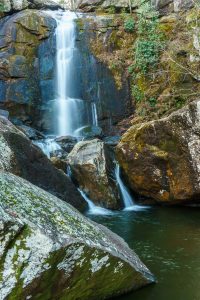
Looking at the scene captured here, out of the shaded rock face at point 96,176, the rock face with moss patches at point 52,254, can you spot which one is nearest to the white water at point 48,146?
the shaded rock face at point 96,176

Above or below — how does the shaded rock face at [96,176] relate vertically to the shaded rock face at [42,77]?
below

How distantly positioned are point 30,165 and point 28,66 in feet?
32.3

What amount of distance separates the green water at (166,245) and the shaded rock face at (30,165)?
1.08m

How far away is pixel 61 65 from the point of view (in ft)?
59.5

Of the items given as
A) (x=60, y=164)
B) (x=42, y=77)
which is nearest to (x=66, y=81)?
(x=42, y=77)

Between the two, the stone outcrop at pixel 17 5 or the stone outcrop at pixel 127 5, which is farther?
the stone outcrop at pixel 17 5

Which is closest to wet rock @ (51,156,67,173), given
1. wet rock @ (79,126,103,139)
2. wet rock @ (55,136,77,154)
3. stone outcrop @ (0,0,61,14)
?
wet rock @ (55,136,77,154)

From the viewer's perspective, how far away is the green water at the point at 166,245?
5152 millimetres

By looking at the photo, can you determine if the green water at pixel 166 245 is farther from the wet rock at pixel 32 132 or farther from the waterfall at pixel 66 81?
the waterfall at pixel 66 81

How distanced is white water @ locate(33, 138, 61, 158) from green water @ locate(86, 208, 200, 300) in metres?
4.78

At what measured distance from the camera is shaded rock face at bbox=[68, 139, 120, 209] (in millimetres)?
10805

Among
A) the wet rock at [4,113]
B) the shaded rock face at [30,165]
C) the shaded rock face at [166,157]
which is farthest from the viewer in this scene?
the wet rock at [4,113]

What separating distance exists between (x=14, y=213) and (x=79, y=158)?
7.36 metres

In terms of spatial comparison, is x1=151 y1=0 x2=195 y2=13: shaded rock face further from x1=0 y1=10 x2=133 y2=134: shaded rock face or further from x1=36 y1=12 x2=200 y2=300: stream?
x1=36 y1=12 x2=200 y2=300: stream
